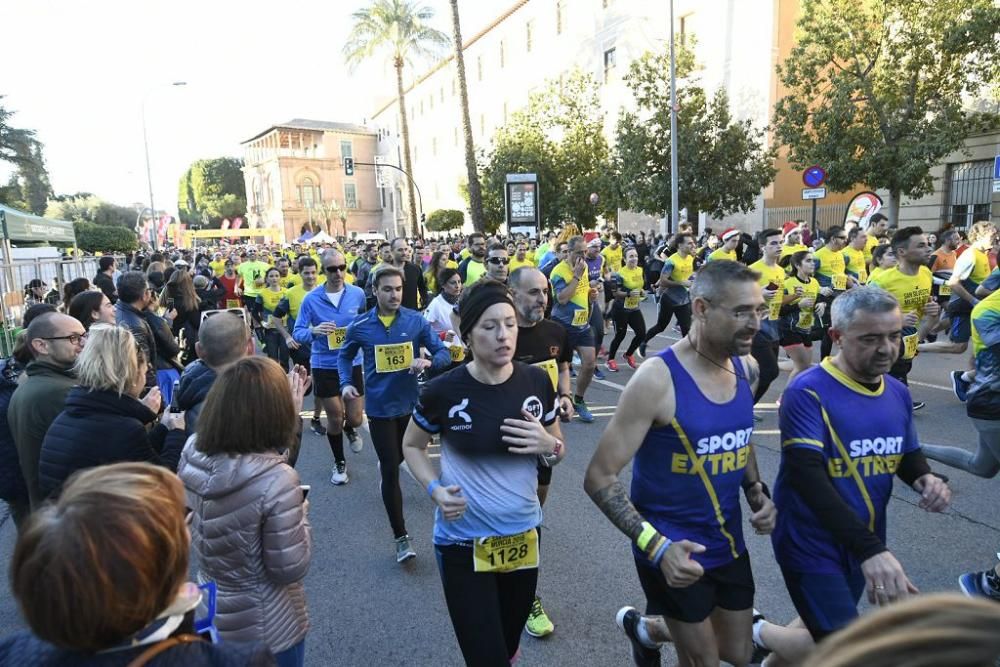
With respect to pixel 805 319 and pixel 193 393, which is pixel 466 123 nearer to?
pixel 805 319

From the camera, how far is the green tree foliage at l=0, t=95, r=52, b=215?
39688mm

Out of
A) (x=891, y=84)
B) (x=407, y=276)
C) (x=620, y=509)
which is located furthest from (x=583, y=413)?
(x=891, y=84)

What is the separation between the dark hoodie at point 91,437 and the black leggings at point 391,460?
5.33 feet

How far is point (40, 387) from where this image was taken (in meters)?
3.29

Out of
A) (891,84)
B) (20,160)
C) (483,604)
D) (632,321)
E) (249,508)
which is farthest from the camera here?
(20,160)

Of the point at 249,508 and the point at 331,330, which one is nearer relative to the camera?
the point at 249,508

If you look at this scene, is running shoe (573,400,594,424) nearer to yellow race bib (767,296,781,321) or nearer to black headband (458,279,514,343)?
yellow race bib (767,296,781,321)

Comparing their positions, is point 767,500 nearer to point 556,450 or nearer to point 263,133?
point 556,450

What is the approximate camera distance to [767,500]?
250 cm

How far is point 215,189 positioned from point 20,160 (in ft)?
201

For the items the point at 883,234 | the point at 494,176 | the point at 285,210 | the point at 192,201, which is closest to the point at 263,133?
the point at 285,210

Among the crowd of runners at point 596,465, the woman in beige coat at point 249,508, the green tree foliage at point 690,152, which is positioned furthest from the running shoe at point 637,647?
the green tree foliage at point 690,152

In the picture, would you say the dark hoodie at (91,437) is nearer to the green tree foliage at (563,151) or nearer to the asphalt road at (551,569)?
the asphalt road at (551,569)

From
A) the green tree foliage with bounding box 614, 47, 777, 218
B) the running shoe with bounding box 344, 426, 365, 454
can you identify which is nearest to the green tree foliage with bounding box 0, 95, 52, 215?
the green tree foliage with bounding box 614, 47, 777, 218
